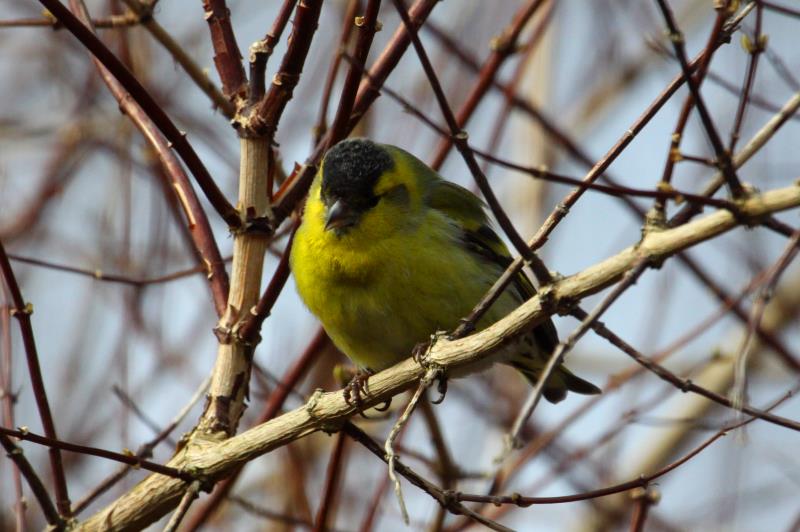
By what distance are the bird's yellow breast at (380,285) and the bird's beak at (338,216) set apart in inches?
2.0

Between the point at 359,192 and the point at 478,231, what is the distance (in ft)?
2.61

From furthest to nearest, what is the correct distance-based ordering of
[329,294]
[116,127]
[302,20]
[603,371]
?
[603,371] → [116,127] → [329,294] → [302,20]

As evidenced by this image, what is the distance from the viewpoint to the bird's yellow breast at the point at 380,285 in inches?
162

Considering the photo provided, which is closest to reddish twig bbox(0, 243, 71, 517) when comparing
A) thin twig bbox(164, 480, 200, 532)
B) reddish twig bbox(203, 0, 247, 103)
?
thin twig bbox(164, 480, 200, 532)

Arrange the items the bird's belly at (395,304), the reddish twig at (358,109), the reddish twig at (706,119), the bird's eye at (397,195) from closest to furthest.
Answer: the reddish twig at (706,119), the reddish twig at (358,109), the bird's belly at (395,304), the bird's eye at (397,195)

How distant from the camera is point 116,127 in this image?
21.3 feet

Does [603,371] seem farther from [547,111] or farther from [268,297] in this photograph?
[268,297]

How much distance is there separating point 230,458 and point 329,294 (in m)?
1.16

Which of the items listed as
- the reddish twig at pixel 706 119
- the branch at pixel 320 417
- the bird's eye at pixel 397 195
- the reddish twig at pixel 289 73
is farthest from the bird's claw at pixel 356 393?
the reddish twig at pixel 706 119

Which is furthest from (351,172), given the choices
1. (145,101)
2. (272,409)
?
(145,101)

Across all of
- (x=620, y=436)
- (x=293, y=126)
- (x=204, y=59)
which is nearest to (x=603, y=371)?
(x=620, y=436)

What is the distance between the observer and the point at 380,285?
411 centimetres

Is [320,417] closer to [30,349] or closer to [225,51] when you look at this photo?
[30,349]

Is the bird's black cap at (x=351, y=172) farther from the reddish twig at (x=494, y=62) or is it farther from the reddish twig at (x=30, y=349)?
the reddish twig at (x=30, y=349)
